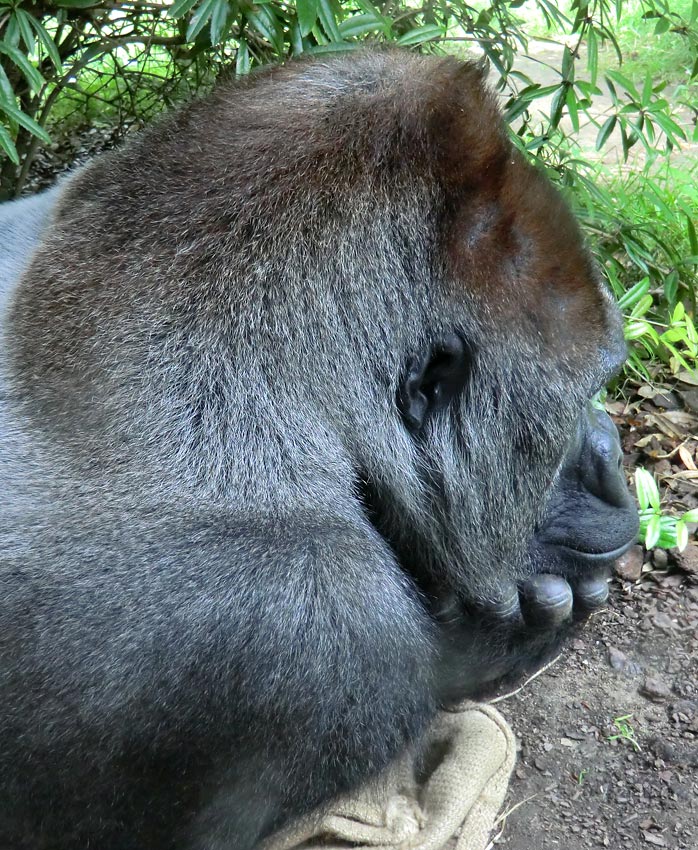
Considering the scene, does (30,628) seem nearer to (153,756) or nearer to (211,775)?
(153,756)

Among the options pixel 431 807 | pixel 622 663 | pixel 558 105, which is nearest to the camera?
pixel 431 807

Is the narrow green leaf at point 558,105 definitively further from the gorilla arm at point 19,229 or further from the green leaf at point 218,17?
the gorilla arm at point 19,229

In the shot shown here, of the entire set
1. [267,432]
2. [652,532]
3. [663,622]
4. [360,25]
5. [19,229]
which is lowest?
[663,622]

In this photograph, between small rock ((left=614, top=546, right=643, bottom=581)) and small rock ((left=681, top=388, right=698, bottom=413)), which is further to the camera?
small rock ((left=681, top=388, right=698, bottom=413))

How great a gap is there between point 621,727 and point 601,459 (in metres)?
0.81

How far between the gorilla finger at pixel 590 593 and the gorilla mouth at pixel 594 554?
0.06 metres

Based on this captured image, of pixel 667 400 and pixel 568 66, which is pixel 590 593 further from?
pixel 568 66

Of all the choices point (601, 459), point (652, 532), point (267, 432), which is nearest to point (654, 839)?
point (652, 532)

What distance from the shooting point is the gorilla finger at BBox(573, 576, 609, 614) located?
84.5 inches

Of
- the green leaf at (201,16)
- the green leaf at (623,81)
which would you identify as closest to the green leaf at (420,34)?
the green leaf at (201,16)

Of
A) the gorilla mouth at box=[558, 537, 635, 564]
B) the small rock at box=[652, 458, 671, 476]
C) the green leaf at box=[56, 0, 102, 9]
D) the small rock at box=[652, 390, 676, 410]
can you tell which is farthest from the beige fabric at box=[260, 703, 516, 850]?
the green leaf at box=[56, 0, 102, 9]

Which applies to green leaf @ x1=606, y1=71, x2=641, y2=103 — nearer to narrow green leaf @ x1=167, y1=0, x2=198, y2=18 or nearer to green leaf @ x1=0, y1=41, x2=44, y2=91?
narrow green leaf @ x1=167, y1=0, x2=198, y2=18

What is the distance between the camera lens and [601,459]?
2039 millimetres

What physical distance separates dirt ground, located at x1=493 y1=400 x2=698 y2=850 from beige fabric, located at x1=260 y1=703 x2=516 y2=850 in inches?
3.3
